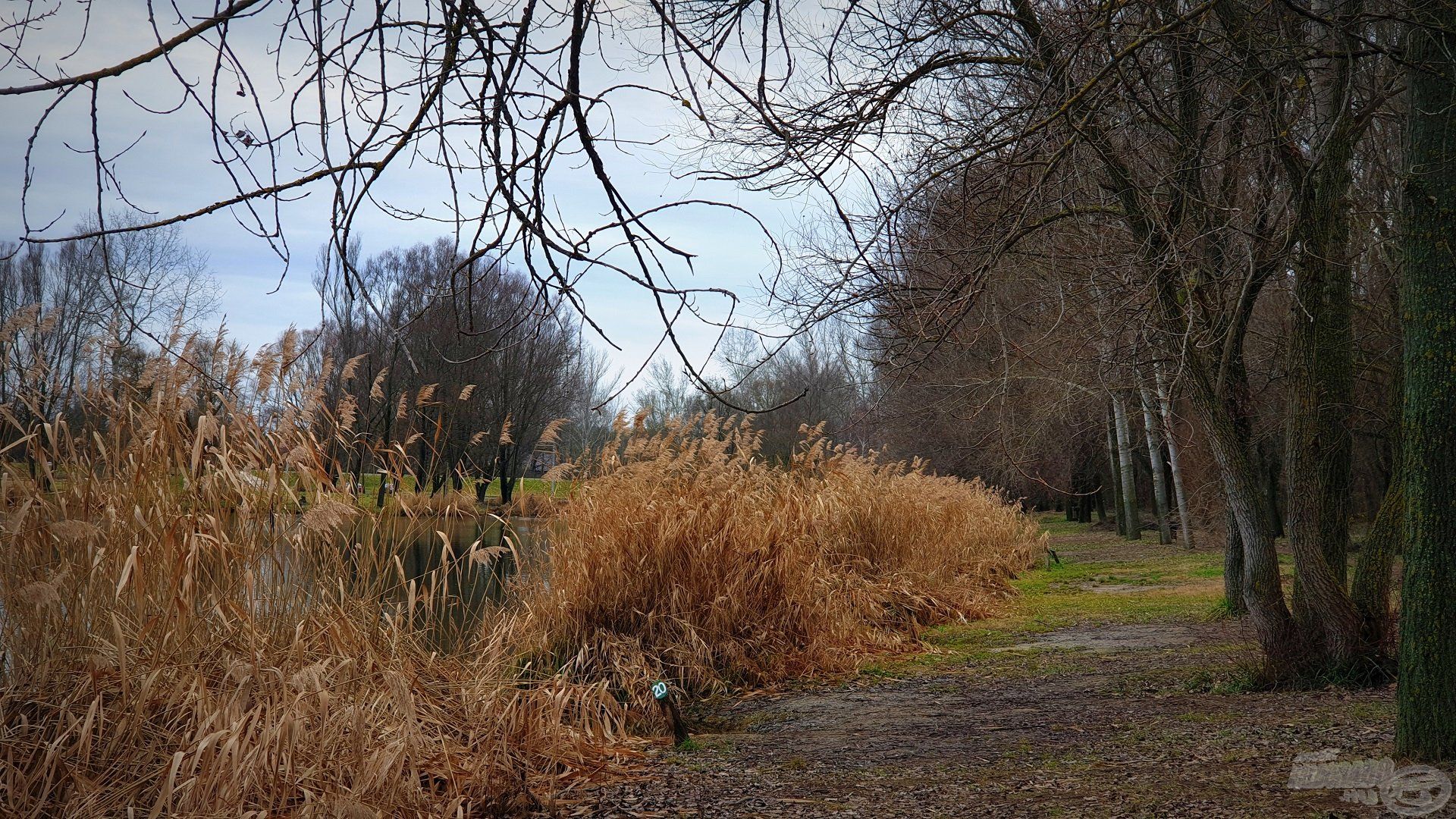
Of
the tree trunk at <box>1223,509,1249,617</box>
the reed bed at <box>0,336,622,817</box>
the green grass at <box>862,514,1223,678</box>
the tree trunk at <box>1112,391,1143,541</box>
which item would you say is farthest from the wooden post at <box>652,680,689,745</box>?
the tree trunk at <box>1112,391,1143,541</box>

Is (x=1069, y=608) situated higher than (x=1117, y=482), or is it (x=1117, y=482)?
(x=1117, y=482)

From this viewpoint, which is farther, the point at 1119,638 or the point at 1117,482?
the point at 1117,482

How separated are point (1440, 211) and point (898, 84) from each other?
224cm

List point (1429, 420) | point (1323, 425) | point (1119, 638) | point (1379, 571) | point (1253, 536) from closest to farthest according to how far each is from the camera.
→ point (1429, 420), point (1379, 571), point (1323, 425), point (1253, 536), point (1119, 638)

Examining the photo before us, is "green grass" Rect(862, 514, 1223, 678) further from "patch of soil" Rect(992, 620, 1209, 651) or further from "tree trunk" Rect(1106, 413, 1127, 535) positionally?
"tree trunk" Rect(1106, 413, 1127, 535)

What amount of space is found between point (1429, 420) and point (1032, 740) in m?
2.22

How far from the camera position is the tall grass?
21.2ft

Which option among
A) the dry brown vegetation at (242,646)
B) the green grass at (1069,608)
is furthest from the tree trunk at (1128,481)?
the dry brown vegetation at (242,646)

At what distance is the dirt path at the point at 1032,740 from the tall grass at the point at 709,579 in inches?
18.4

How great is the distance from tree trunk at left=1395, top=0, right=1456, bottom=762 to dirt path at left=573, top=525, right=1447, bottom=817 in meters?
0.42

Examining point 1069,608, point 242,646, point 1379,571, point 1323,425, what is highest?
point 1323,425

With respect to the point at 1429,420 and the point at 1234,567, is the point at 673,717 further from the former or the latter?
the point at 1234,567

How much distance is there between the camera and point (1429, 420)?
3754 millimetres

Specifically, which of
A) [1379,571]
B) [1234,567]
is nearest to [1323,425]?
[1379,571]
